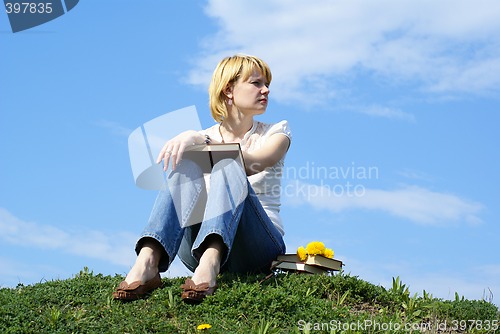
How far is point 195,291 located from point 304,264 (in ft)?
4.65

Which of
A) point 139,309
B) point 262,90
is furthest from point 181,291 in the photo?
point 262,90

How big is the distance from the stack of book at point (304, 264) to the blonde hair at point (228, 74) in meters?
1.59

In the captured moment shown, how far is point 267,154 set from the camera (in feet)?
21.1

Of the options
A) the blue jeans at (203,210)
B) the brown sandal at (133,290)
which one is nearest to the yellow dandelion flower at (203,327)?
the blue jeans at (203,210)

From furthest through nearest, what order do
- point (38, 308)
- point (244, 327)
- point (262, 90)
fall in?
point (262, 90), point (38, 308), point (244, 327)

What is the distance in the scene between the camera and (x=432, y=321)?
243 inches

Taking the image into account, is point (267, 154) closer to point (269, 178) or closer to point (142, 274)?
point (269, 178)

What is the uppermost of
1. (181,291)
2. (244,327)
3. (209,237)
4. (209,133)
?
(209,133)

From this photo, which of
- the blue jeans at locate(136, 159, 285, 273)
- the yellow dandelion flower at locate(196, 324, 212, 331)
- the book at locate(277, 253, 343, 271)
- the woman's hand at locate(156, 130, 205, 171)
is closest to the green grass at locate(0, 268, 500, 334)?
the yellow dandelion flower at locate(196, 324, 212, 331)

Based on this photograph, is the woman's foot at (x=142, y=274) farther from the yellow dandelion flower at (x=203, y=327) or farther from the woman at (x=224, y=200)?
the yellow dandelion flower at (x=203, y=327)

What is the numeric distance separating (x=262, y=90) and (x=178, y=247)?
5.93 ft

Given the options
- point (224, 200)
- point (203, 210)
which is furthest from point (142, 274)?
point (224, 200)

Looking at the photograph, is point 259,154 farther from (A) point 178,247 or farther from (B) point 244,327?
(B) point 244,327

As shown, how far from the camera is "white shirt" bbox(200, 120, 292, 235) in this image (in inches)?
264
